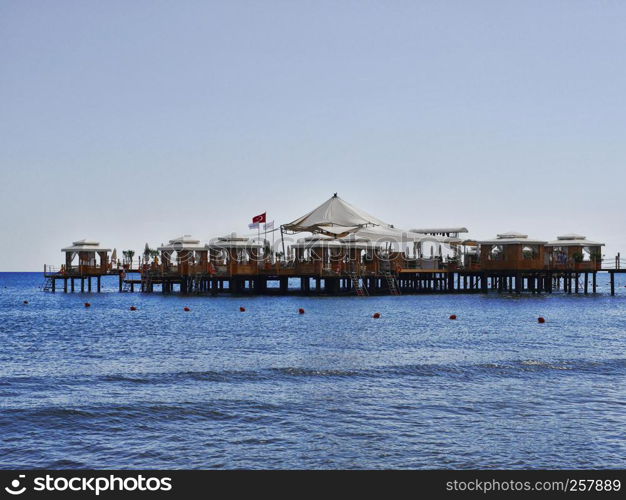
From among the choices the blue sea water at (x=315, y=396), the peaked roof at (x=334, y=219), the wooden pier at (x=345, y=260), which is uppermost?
the peaked roof at (x=334, y=219)

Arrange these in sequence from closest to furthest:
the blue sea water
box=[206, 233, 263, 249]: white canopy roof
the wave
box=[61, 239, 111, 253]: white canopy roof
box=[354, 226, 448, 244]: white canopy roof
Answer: the blue sea water → the wave → box=[206, 233, 263, 249]: white canopy roof → box=[354, 226, 448, 244]: white canopy roof → box=[61, 239, 111, 253]: white canopy roof


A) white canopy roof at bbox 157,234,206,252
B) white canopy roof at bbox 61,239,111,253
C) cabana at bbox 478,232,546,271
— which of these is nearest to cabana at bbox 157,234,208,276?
white canopy roof at bbox 157,234,206,252

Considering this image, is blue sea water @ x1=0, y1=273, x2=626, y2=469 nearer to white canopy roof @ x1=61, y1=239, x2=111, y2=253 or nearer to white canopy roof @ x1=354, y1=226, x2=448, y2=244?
white canopy roof @ x1=354, y1=226, x2=448, y2=244

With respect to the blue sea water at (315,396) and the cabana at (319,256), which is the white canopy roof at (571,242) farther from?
the blue sea water at (315,396)

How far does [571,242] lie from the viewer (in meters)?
69.8

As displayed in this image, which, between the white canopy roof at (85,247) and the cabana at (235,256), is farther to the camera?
the white canopy roof at (85,247)

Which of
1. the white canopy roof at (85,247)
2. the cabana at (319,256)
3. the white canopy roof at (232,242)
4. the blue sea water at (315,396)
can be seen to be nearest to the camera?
the blue sea water at (315,396)

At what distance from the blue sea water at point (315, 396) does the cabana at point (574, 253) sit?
30.6 metres

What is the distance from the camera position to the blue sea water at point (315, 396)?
46.5 feet

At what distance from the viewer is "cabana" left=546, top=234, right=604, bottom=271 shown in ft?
224

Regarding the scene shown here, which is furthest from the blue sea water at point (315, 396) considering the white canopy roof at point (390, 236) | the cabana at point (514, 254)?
the white canopy roof at point (390, 236)

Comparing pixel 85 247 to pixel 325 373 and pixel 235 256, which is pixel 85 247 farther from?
pixel 325 373

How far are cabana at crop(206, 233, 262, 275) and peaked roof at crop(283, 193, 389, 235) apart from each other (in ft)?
27.7
